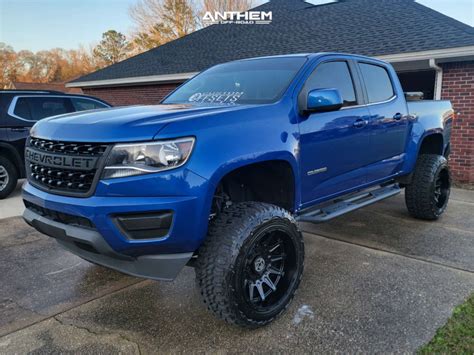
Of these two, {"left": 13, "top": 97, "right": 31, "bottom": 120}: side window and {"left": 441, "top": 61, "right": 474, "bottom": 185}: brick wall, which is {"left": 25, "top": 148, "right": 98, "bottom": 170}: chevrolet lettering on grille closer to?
{"left": 13, "top": 97, "right": 31, "bottom": 120}: side window

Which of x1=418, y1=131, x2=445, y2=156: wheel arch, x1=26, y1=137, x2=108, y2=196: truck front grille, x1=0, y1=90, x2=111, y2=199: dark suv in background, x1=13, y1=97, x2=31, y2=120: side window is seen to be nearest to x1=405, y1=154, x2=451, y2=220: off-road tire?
x1=418, y1=131, x2=445, y2=156: wheel arch

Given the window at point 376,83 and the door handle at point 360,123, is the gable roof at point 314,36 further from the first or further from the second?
the door handle at point 360,123

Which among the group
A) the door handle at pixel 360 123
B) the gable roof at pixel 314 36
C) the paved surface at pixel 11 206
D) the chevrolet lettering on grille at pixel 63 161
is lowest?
the paved surface at pixel 11 206

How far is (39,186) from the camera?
2.75 meters

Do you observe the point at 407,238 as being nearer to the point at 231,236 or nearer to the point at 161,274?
the point at 231,236

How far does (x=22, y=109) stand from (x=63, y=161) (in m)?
5.15

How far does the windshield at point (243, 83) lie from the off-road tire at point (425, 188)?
2.53 meters

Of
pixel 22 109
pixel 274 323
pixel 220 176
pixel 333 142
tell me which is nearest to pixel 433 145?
pixel 333 142

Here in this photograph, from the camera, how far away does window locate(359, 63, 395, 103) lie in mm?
4152

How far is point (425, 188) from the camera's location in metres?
4.98

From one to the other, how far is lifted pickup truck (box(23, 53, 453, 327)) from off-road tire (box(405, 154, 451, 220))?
1462 millimetres

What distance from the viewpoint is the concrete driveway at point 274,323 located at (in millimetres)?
2598

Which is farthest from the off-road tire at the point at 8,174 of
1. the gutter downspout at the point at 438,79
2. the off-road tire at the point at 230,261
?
the gutter downspout at the point at 438,79

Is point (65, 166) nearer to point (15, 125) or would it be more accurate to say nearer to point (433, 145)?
point (433, 145)
